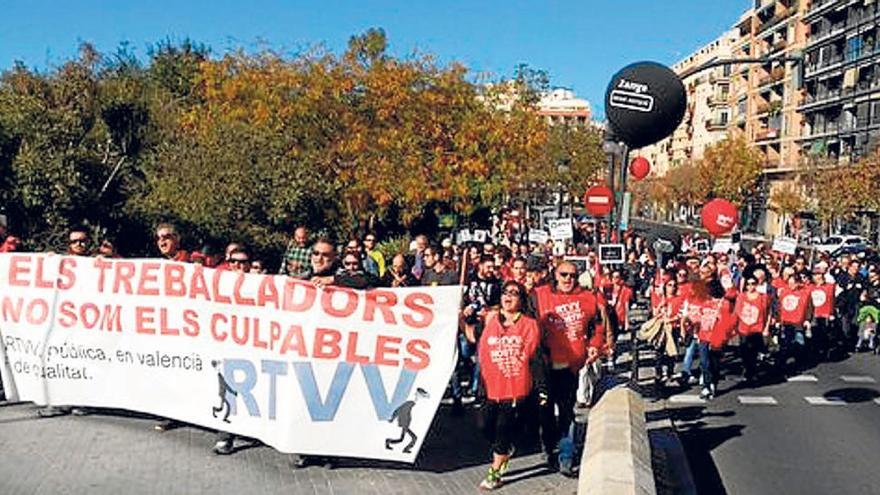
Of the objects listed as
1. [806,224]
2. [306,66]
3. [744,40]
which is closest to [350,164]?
[306,66]

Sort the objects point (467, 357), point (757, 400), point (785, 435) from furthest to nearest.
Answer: point (757, 400) → point (467, 357) → point (785, 435)

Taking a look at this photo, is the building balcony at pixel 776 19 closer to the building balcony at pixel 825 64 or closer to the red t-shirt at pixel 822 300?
the building balcony at pixel 825 64

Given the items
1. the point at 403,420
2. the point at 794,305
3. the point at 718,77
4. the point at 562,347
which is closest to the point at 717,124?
the point at 718,77

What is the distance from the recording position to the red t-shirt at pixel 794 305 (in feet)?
45.5

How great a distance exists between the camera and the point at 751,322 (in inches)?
493

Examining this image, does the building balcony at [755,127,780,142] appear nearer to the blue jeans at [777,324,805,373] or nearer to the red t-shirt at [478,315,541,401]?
the blue jeans at [777,324,805,373]

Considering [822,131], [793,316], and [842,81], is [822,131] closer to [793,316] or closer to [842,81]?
[842,81]

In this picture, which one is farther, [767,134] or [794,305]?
[767,134]

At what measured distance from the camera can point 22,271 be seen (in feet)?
26.6

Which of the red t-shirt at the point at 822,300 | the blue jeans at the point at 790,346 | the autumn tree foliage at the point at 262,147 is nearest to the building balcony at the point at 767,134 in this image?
the autumn tree foliage at the point at 262,147

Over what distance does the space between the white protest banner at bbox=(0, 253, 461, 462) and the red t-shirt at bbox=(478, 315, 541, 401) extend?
0.31 meters

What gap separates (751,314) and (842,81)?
62.0 m

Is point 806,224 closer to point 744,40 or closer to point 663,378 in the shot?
point 744,40

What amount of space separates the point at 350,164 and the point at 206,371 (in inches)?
722
